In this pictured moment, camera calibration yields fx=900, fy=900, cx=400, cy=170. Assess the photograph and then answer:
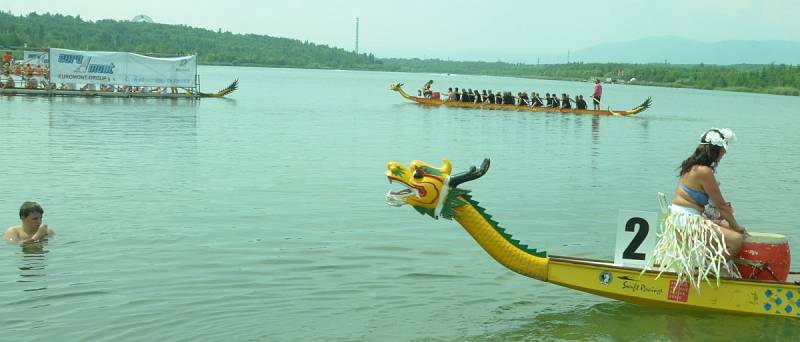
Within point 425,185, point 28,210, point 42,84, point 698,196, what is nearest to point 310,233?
point 28,210

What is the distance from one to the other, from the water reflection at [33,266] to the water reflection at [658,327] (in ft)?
17.6

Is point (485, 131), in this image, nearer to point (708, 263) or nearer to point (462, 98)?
Result: point (462, 98)

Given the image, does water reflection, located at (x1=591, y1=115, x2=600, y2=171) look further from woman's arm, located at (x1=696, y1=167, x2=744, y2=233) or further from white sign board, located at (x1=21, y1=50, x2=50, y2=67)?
white sign board, located at (x1=21, y1=50, x2=50, y2=67)

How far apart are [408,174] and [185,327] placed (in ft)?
9.25

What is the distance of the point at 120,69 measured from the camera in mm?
45344

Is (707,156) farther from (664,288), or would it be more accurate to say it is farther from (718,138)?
(664,288)

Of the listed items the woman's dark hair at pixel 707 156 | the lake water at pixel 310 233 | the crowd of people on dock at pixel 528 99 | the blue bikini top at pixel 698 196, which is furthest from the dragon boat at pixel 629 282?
the crowd of people on dock at pixel 528 99

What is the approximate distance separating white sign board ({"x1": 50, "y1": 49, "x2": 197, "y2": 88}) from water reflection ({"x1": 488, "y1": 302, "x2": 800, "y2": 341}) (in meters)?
38.2

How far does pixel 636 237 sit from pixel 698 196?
727 millimetres

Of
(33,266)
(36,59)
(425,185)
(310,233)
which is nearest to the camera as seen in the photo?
(425,185)

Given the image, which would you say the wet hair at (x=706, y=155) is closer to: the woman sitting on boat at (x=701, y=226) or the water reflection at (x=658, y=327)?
the woman sitting on boat at (x=701, y=226)

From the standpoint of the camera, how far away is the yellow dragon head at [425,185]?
27.5 ft

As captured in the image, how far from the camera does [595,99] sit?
46.7 m

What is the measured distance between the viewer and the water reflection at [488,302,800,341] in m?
9.23
